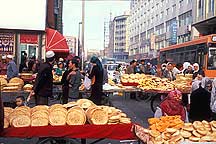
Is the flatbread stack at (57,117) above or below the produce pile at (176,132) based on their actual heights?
above

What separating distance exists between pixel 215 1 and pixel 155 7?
156ft

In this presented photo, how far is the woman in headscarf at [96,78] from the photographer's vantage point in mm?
13250

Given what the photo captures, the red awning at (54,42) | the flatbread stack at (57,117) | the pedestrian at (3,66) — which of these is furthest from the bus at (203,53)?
the flatbread stack at (57,117)

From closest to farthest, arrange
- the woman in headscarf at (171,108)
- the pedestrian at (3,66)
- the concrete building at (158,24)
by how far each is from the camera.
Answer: the woman in headscarf at (171,108) → the pedestrian at (3,66) → the concrete building at (158,24)

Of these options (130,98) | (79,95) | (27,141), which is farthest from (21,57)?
(27,141)

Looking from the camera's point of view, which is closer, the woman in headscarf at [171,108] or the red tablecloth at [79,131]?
the red tablecloth at [79,131]

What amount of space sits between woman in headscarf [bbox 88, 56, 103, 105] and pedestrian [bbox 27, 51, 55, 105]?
3281mm

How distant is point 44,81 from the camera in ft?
32.6

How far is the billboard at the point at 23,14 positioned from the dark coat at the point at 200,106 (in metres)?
11.7

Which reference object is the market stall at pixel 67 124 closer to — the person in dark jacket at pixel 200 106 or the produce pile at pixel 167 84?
the person in dark jacket at pixel 200 106

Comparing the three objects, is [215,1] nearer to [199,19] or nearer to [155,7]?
[199,19]

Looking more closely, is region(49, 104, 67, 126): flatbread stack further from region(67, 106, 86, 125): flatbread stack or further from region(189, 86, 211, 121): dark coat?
region(189, 86, 211, 121): dark coat

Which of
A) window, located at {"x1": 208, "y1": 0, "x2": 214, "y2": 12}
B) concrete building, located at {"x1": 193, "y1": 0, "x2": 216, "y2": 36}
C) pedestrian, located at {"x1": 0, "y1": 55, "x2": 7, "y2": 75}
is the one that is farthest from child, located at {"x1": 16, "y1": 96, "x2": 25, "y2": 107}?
window, located at {"x1": 208, "y1": 0, "x2": 214, "y2": 12}

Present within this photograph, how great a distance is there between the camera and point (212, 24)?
4950 centimetres
